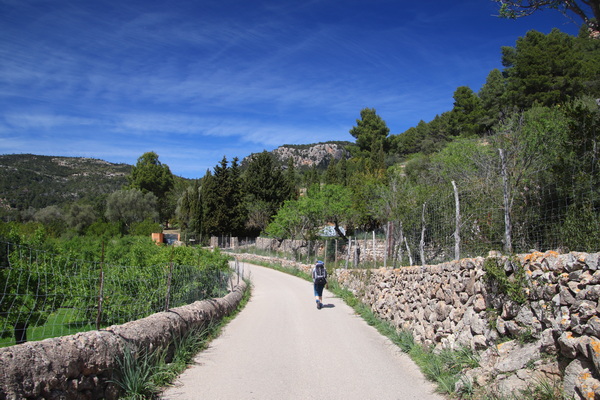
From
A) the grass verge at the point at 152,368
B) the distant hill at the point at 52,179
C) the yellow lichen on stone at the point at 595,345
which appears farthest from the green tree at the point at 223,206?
the yellow lichen on stone at the point at 595,345

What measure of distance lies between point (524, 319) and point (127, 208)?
64932 mm

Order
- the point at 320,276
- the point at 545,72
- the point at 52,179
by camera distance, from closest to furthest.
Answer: the point at 320,276 < the point at 545,72 < the point at 52,179

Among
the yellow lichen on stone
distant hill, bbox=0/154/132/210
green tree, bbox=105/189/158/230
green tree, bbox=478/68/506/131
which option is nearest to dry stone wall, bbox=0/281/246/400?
the yellow lichen on stone

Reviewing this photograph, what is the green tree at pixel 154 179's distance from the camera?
79.9m

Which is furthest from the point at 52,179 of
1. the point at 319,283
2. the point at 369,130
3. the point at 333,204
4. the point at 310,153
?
the point at 310,153

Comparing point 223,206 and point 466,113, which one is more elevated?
point 466,113

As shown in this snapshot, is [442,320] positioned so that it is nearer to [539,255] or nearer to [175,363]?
[539,255]

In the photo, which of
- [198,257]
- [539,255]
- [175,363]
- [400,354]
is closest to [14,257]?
[175,363]

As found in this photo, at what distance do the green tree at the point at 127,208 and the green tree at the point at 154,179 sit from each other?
1334 cm

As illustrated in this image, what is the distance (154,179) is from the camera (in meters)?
81.0

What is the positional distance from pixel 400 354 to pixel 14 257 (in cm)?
799

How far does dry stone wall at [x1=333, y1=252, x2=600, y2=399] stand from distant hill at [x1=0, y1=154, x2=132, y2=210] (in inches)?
3155

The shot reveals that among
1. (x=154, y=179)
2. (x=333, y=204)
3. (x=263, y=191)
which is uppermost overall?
(x=154, y=179)

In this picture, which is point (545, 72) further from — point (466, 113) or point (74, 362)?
point (74, 362)
